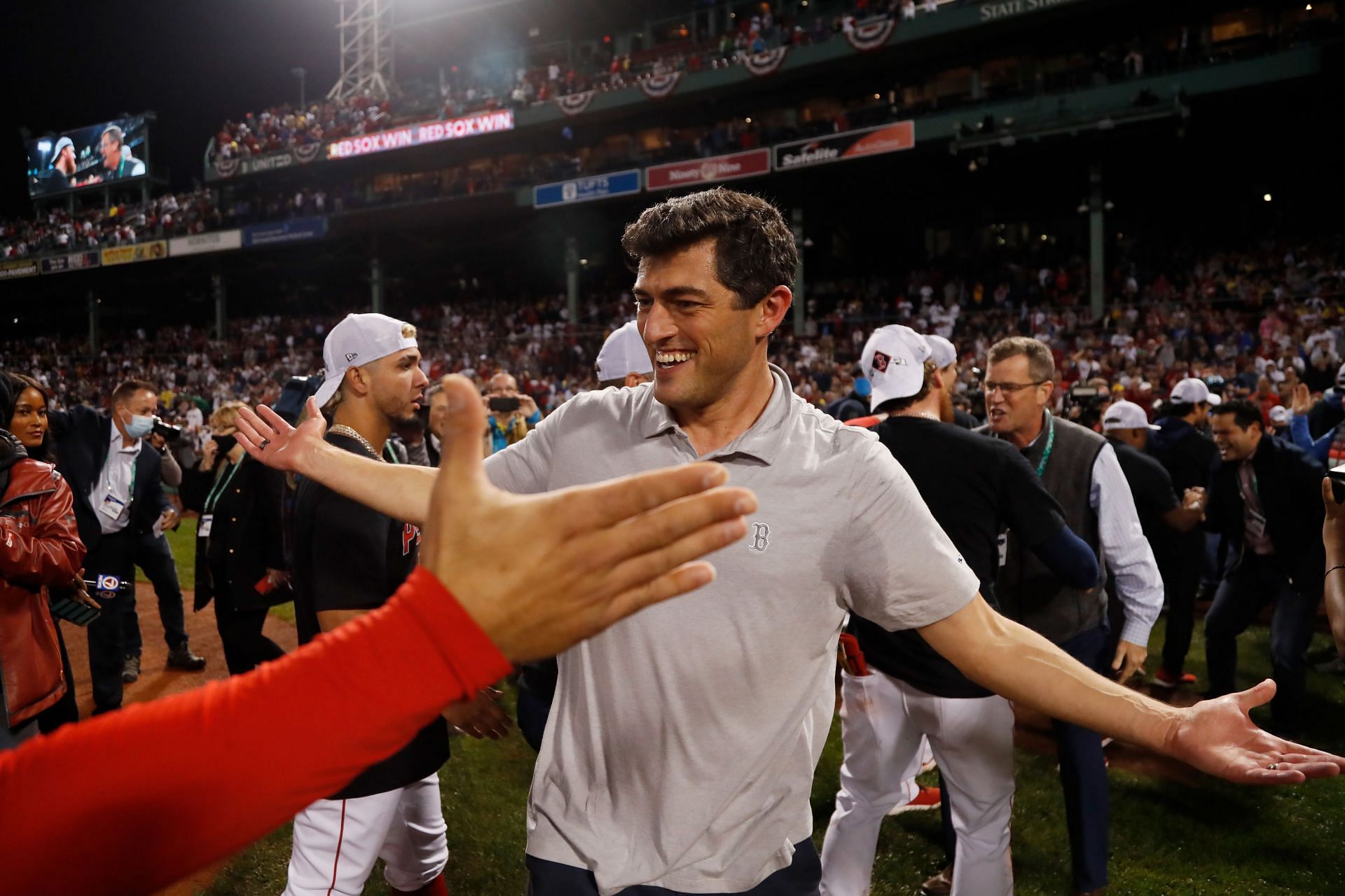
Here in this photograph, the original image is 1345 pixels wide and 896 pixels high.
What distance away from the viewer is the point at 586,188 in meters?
28.3

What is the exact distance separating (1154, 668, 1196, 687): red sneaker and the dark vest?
3048 mm

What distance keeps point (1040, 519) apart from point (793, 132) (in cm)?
2450

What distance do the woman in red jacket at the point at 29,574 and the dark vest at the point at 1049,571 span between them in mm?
3813

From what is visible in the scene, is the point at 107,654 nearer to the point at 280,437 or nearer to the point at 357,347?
the point at 357,347

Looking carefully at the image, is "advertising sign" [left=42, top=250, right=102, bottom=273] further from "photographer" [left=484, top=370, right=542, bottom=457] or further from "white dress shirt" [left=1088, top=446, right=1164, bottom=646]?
"white dress shirt" [left=1088, top=446, right=1164, bottom=646]

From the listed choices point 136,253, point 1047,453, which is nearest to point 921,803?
point 1047,453

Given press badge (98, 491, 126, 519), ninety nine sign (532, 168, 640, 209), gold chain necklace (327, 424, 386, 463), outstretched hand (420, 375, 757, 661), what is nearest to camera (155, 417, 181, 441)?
press badge (98, 491, 126, 519)

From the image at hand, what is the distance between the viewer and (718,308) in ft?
6.81

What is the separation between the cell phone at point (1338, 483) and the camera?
2.69 m

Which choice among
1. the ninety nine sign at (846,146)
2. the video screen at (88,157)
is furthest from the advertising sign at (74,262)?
the ninety nine sign at (846,146)

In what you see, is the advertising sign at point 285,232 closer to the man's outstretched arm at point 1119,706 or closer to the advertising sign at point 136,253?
the advertising sign at point 136,253

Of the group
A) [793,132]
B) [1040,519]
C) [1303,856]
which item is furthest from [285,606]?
[793,132]

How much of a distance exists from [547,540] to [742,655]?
43.6 inches

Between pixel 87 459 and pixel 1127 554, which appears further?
pixel 87 459
